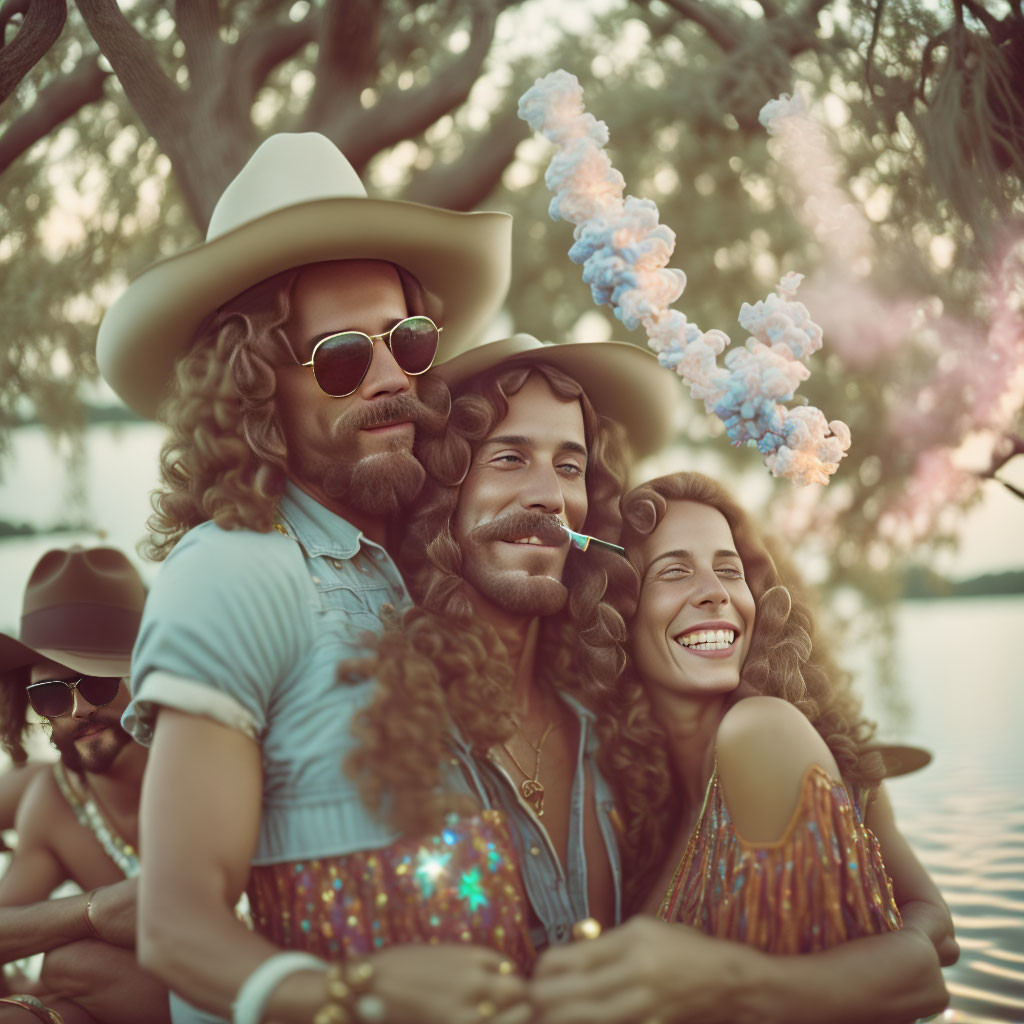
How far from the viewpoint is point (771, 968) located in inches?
85.2

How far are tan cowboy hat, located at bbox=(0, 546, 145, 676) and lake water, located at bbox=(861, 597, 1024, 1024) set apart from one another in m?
3.01

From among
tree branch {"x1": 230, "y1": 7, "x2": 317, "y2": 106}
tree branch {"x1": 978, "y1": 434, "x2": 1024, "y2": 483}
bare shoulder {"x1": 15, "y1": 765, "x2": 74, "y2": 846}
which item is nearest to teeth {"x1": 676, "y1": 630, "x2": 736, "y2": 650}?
tree branch {"x1": 978, "y1": 434, "x2": 1024, "y2": 483}

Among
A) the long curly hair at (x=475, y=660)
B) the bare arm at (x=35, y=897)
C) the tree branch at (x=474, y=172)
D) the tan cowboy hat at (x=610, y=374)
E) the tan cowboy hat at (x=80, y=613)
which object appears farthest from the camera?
the tree branch at (x=474, y=172)

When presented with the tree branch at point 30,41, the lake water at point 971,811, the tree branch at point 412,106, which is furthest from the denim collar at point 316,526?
the lake water at point 971,811

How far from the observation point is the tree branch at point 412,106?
15.4ft

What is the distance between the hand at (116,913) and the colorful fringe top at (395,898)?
917 millimetres

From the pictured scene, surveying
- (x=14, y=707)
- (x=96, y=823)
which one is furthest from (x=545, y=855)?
(x=14, y=707)

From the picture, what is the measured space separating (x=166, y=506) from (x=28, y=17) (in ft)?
5.47

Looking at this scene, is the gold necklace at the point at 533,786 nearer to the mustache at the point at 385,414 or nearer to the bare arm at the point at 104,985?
the mustache at the point at 385,414

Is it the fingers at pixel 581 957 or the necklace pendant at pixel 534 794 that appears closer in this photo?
the fingers at pixel 581 957

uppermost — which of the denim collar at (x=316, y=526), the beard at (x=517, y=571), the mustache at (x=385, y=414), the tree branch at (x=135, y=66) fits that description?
the tree branch at (x=135, y=66)

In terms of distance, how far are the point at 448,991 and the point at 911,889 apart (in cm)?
147

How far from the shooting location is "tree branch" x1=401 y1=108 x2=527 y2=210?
529 centimetres

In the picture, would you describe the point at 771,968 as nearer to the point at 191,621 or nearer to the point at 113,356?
the point at 191,621
